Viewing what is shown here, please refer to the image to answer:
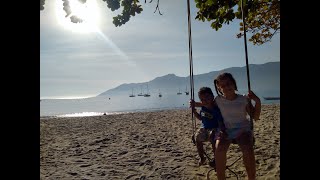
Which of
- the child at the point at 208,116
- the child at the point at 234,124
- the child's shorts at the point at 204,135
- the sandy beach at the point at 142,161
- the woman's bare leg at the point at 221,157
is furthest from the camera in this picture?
the sandy beach at the point at 142,161

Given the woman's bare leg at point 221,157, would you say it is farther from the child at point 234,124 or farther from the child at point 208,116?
the child at point 208,116

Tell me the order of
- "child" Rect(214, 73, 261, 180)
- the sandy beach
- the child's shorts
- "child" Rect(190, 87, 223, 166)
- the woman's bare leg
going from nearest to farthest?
"child" Rect(214, 73, 261, 180), the woman's bare leg, "child" Rect(190, 87, 223, 166), the child's shorts, the sandy beach

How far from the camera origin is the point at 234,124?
182 inches

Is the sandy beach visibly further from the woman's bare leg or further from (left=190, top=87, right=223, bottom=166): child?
the woman's bare leg

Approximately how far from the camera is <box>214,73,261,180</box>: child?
4.43m

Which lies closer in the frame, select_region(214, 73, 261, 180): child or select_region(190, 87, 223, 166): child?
select_region(214, 73, 261, 180): child

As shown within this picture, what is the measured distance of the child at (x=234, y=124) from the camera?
4.43 m

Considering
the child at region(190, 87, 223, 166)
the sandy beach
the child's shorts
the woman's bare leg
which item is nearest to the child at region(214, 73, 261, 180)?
the woman's bare leg

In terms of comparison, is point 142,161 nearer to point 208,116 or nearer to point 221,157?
point 208,116

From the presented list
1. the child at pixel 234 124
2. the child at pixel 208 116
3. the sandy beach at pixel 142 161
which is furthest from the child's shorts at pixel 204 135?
the child at pixel 234 124

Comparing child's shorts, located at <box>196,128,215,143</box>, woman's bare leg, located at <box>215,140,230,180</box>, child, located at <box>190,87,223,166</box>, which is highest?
child, located at <box>190,87,223,166</box>
